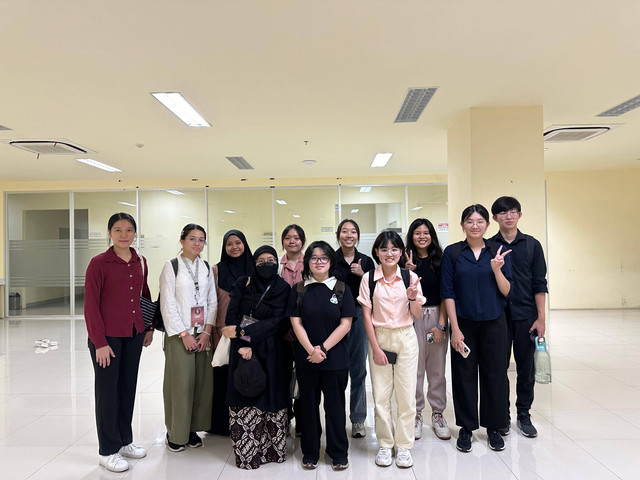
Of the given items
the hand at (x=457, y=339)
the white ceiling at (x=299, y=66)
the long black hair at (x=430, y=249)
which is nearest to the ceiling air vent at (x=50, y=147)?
the white ceiling at (x=299, y=66)

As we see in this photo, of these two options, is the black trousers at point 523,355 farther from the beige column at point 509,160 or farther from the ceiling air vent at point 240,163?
the ceiling air vent at point 240,163

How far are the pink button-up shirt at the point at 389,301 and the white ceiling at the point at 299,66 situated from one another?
191 cm

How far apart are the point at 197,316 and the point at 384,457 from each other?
5.23 feet

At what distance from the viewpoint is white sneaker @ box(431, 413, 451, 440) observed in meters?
3.36

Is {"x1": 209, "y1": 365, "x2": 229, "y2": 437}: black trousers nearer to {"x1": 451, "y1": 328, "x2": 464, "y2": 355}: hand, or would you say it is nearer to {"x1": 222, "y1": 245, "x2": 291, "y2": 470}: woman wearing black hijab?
{"x1": 222, "y1": 245, "x2": 291, "y2": 470}: woman wearing black hijab

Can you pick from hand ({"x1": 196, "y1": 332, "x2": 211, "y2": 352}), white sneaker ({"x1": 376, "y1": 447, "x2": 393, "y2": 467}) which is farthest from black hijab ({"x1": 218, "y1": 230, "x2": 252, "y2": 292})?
white sneaker ({"x1": 376, "y1": 447, "x2": 393, "y2": 467})

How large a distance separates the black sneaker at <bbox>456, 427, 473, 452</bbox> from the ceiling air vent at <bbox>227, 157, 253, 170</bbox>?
619 cm

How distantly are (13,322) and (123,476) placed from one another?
8760 millimetres

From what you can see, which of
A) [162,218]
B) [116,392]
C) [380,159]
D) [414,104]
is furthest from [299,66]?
[162,218]

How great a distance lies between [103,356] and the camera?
286 cm

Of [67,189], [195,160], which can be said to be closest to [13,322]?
[67,189]

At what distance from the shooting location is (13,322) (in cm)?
977

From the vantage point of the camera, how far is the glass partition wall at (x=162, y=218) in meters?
10.5

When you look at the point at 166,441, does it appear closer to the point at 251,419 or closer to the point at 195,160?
the point at 251,419
